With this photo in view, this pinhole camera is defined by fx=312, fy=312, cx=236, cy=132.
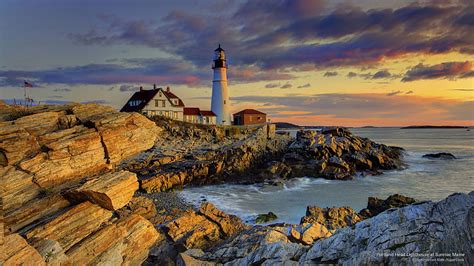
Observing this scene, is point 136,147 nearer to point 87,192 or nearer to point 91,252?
point 87,192

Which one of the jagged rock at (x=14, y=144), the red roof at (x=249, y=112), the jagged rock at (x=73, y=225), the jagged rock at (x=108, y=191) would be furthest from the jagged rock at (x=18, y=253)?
the red roof at (x=249, y=112)

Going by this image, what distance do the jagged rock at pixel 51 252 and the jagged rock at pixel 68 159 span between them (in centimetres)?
321

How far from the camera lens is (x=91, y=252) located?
32.0 feet

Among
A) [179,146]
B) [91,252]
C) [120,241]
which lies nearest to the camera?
[91,252]

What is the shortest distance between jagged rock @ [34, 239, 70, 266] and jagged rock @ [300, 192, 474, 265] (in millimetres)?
6619

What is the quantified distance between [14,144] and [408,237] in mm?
12922

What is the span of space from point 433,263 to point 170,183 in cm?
2192

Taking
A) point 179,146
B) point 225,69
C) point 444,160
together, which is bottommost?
point 444,160

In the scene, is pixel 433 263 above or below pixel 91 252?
above

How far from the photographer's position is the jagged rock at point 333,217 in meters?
14.2

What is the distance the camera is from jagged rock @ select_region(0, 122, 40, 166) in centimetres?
1121

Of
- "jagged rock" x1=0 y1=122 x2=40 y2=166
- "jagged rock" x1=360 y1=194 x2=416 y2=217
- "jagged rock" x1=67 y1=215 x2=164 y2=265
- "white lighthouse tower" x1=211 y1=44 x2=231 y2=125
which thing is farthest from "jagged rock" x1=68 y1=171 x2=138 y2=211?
"white lighthouse tower" x1=211 y1=44 x2=231 y2=125

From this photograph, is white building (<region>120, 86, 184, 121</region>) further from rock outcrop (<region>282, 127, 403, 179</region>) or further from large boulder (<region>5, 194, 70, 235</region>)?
large boulder (<region>5, 194, 70, 235</region>)

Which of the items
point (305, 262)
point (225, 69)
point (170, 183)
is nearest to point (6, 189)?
point (305, 262)
